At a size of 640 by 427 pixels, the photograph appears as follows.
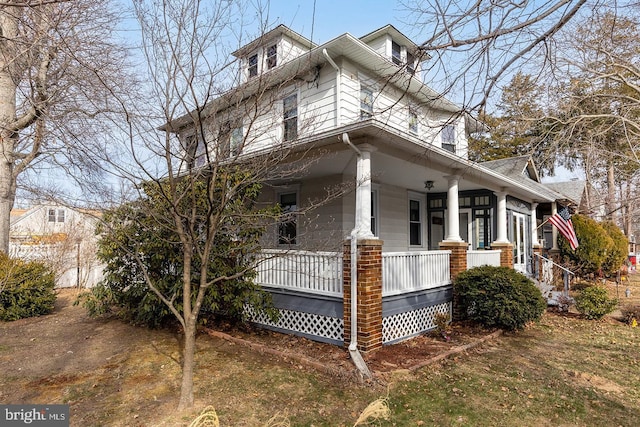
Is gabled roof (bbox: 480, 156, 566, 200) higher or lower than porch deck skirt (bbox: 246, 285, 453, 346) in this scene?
higher

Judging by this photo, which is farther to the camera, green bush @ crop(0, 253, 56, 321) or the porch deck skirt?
green bush @ crop(0, 253, 56, 321)

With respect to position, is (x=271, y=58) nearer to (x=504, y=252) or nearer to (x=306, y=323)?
(x=306, y=323)

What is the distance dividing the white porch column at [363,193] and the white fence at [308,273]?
25.6 inches

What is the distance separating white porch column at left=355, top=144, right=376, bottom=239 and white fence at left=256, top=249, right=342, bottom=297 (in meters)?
0.65

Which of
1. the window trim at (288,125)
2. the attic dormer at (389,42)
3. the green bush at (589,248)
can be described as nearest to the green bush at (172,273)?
the window trim at (288,125)

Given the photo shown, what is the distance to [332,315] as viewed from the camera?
5.99 m

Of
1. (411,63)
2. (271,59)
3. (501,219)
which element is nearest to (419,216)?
(501,219)

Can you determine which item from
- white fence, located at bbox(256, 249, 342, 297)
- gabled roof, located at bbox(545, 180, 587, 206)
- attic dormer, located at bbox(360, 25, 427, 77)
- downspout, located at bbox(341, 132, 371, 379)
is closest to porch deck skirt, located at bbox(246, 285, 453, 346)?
white fence, located at bbox(256, 249, 342, 297)

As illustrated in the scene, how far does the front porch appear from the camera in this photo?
5522 millimetres

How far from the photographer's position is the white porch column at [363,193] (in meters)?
5.65

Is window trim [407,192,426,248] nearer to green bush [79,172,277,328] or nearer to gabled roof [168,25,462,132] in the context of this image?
gabled roof [168,25,462,132]

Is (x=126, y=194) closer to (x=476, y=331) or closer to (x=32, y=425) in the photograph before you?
(x=32, y=425)

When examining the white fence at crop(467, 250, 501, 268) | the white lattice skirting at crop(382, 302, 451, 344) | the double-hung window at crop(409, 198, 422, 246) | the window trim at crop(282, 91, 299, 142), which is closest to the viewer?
the window trim at crop(282, 91, 299, 142)

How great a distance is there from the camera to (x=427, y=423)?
3.68 metres
